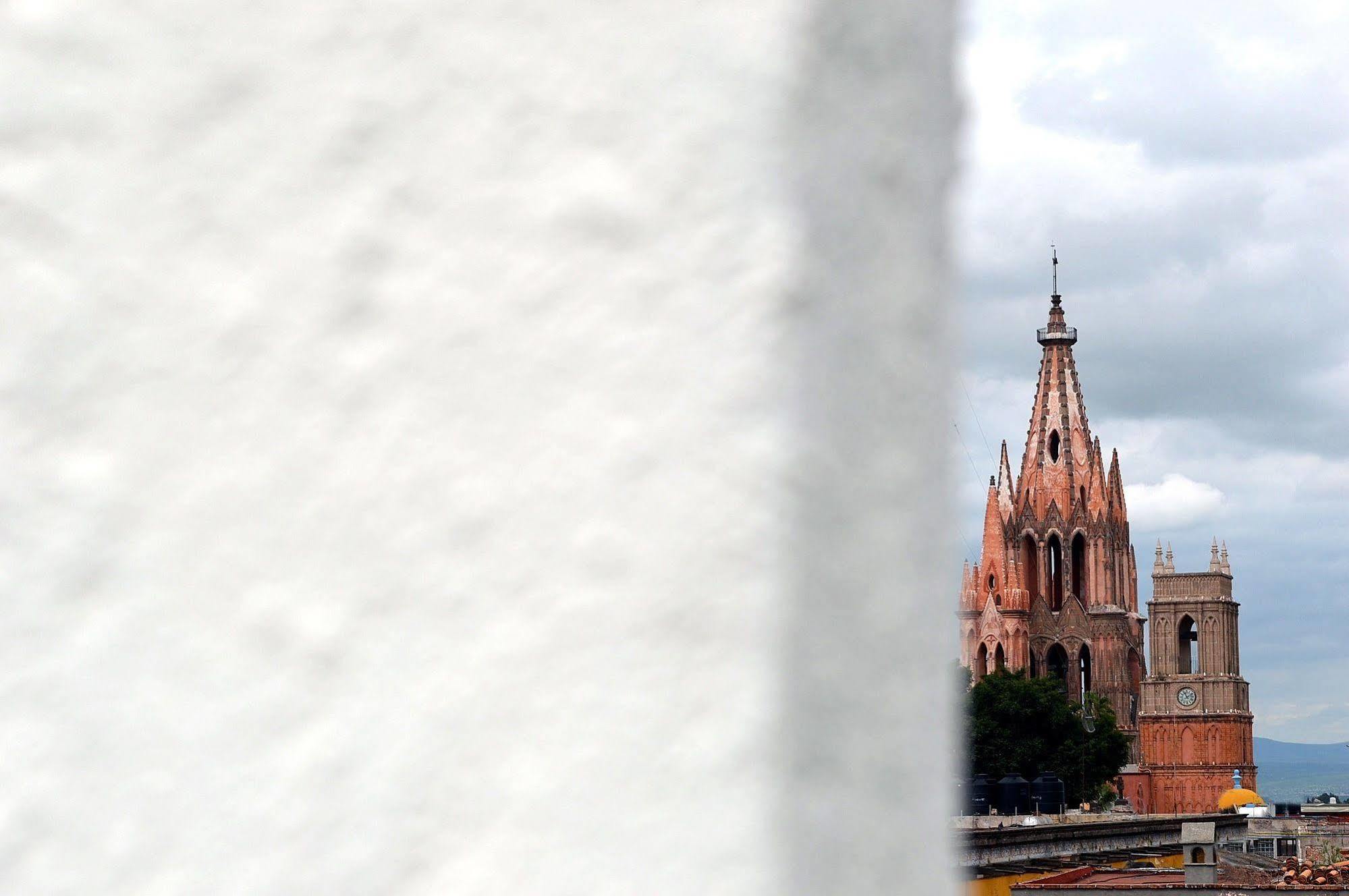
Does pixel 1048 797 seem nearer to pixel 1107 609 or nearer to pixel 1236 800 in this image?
pixel 1236 800

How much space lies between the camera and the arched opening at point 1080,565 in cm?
7656

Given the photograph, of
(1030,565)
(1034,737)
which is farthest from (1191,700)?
(1034,737)

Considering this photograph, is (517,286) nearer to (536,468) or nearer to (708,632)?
(536,468)

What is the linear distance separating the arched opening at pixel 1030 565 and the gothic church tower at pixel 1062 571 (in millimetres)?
48

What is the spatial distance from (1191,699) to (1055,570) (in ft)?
30.9

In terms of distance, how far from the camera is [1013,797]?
39.6 meters

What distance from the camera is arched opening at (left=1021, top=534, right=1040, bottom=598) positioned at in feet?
251

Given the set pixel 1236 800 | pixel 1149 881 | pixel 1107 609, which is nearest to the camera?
pixel 1149 881

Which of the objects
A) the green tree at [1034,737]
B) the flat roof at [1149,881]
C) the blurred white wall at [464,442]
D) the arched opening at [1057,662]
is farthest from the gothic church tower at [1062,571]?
the blurred white wall at [464,442]

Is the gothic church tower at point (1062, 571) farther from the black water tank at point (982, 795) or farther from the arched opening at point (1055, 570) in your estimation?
the black water tank at point (982, 795)

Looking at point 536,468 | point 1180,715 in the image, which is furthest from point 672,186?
point 1180,715

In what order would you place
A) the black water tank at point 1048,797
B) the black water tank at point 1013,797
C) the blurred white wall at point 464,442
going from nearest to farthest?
the blurred white wall at point 464,442 → the black water tank at point 1013,797 → the black water tank at point 1048,797

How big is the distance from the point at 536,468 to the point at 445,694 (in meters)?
0.14

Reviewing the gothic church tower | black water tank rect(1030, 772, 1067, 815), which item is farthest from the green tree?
the gothic church tower
